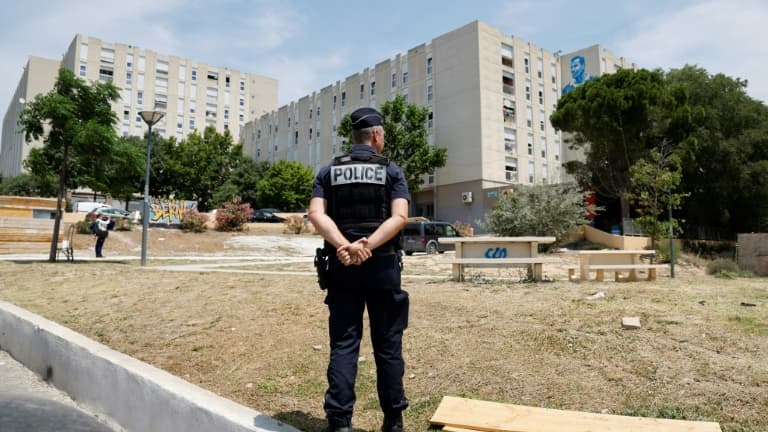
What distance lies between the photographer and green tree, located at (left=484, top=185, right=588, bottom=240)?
2019 cm

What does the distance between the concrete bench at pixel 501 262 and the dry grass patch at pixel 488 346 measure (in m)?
1.07

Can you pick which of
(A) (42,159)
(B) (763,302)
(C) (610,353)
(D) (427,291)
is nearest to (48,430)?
(C) (610,353)

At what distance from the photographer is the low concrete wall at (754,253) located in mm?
12258

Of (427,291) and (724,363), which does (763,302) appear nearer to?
(724,363)

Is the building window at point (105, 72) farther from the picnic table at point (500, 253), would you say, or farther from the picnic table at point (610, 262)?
the picnic table at point (610, 262)

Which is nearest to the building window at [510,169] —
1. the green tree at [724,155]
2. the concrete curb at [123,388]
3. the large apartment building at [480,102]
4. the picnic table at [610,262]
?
the large apartment building at [480,102]

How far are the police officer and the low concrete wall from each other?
13203mm

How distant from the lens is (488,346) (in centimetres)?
428

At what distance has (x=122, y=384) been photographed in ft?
11.7

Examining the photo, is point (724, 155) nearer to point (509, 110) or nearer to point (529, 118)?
point (509, 110)

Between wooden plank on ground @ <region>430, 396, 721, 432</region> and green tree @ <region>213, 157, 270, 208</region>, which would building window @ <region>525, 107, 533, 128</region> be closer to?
green tree @ <region>213, 157, 270, 208</region>

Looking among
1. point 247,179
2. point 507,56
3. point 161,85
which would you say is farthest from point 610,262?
point 161,85

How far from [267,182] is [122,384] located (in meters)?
49.4

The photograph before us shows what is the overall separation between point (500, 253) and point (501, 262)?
0.74 ft
